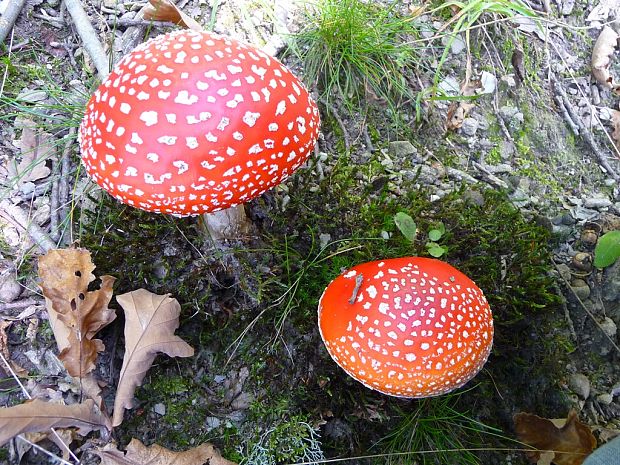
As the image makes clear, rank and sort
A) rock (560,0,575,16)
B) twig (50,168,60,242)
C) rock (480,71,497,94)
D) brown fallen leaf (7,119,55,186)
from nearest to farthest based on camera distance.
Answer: twig (50,168,60,242) < brown fallen leaf (7,119,55,186) < rock (480,71,497,94) < rock (560,0,575,16)

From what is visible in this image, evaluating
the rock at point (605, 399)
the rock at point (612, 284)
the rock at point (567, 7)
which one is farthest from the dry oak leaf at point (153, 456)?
the rock at point (567, 7)

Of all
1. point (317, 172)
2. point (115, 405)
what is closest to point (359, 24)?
point (317, 172)

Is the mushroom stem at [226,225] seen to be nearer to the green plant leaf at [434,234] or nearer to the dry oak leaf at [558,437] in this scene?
the green plant leaf at [434,234]

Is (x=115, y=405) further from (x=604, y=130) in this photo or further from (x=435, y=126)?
(x=604, y=130)

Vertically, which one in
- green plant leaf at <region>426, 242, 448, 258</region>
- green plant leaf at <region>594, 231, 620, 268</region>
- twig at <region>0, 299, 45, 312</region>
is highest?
green plant leaf at <region>594, 231, 620, 268</region>

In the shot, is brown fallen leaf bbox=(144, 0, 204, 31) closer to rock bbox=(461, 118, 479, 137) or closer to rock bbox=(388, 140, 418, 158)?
rock bbox=(388, 140, 418, 158)

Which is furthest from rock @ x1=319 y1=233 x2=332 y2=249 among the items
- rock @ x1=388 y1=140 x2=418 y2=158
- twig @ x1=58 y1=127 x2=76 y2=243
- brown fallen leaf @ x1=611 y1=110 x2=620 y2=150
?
brown fallen leaf @ x1=611 y1=110 x2=620 y2=150

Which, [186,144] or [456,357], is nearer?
[186,144]
